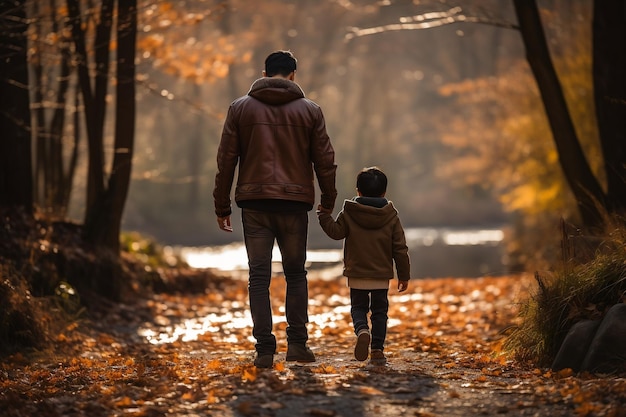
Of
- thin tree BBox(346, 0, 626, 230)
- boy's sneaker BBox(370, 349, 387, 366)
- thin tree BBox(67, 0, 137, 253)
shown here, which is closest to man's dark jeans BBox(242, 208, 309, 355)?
A: boy's sneaker BBox(370, 349, 387, 366)

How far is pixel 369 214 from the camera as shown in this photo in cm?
652

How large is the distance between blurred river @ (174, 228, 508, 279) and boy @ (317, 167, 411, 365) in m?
11.4

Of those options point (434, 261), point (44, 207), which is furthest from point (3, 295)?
point (434, 261)

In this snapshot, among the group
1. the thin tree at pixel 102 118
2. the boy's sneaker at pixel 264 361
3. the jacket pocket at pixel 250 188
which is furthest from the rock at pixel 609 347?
the thin tree at pixel 102 118

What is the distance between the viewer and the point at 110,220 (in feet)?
39.0

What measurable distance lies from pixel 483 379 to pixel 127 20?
22.4 ft

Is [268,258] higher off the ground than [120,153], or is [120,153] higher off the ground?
[120,153]

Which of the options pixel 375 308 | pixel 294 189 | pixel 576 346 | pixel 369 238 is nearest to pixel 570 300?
pixel 576 346

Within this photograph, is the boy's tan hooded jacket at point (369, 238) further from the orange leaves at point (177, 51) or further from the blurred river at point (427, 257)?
the blurred river at point (427, 257)

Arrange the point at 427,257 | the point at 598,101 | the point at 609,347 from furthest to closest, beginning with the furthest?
the point at 427,257, the point at 598,101, the point at 609,347

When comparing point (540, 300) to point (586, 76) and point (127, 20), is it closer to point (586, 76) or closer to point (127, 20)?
point (127, 20)

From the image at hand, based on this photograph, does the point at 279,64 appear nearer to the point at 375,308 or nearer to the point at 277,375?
the point at 375,308

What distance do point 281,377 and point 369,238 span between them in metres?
1.34

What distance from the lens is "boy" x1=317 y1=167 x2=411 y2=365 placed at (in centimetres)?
652
